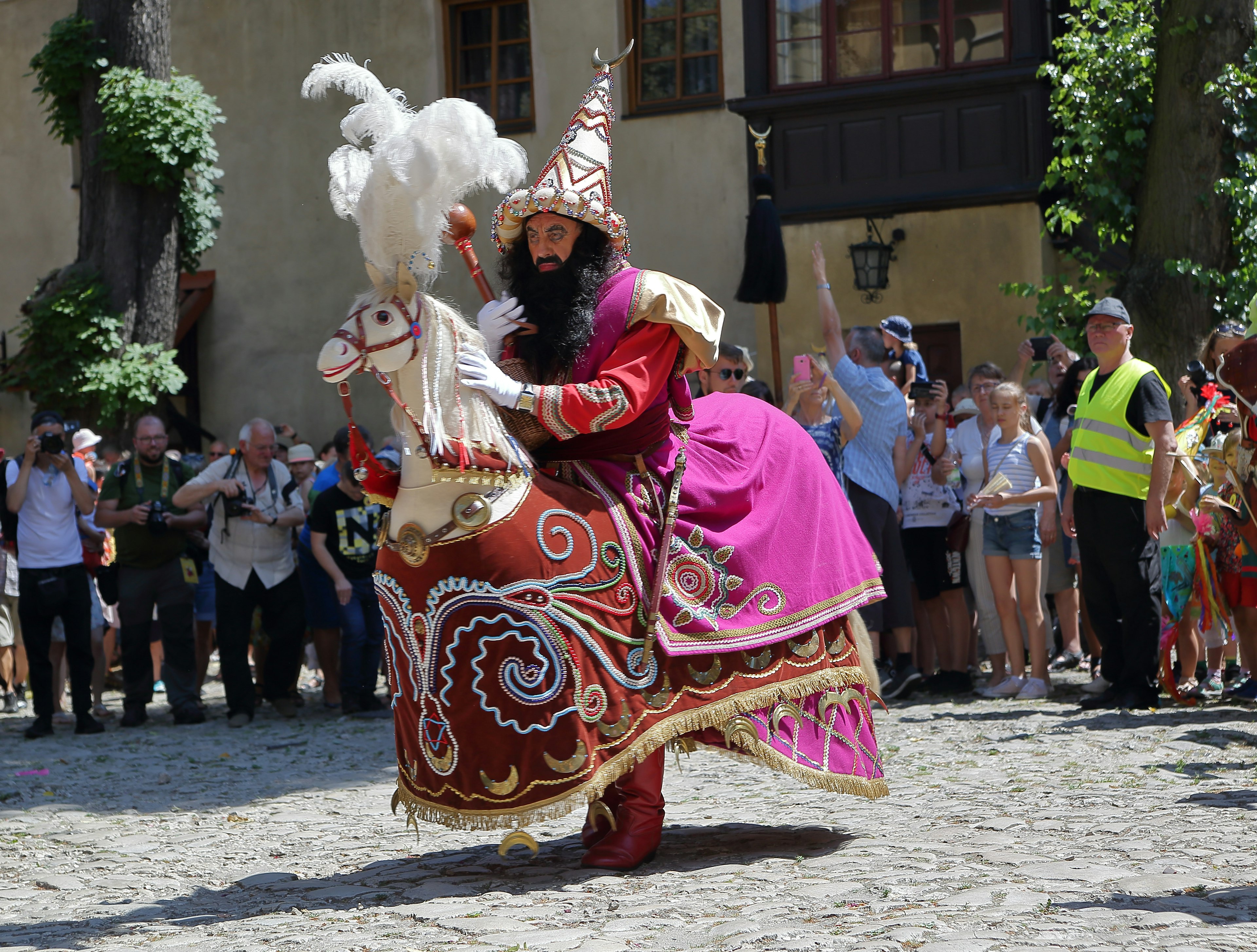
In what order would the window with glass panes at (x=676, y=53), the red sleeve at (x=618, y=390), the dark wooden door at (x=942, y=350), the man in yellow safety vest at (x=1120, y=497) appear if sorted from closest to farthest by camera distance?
the red sleeve at (x=618, y=390)
the man in yellow safety vest at (x=1120, y=497)
the dark wooden door at (x=942, y=350)
the window with glass panes at (x=676, y=53)

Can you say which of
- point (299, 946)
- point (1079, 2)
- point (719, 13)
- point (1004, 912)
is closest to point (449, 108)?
point (299, 946)

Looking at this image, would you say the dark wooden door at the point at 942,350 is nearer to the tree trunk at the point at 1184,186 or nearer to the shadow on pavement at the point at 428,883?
the tree trunk at the point at 1184,186

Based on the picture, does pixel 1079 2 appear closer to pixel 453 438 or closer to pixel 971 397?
pixel 971 397

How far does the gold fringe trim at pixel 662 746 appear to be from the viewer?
4.47m

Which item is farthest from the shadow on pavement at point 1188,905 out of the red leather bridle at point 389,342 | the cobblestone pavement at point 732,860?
the red leather bridle at point 389,342

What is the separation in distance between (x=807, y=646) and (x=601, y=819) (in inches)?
36.5

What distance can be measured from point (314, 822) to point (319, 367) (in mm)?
2521

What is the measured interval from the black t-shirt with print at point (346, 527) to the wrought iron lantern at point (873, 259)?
7105 millimetres

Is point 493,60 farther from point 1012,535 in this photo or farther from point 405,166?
point 405,166

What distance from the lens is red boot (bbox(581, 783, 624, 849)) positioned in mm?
4945

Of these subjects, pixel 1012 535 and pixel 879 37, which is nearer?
pixel 1012 535

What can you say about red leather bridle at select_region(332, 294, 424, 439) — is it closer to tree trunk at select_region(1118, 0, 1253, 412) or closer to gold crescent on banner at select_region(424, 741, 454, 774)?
gold crescent on banner at select_region(424, 741, 454, 774)

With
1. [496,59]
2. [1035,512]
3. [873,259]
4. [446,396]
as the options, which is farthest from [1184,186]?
[496,59]

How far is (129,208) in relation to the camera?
1267 centimetres
